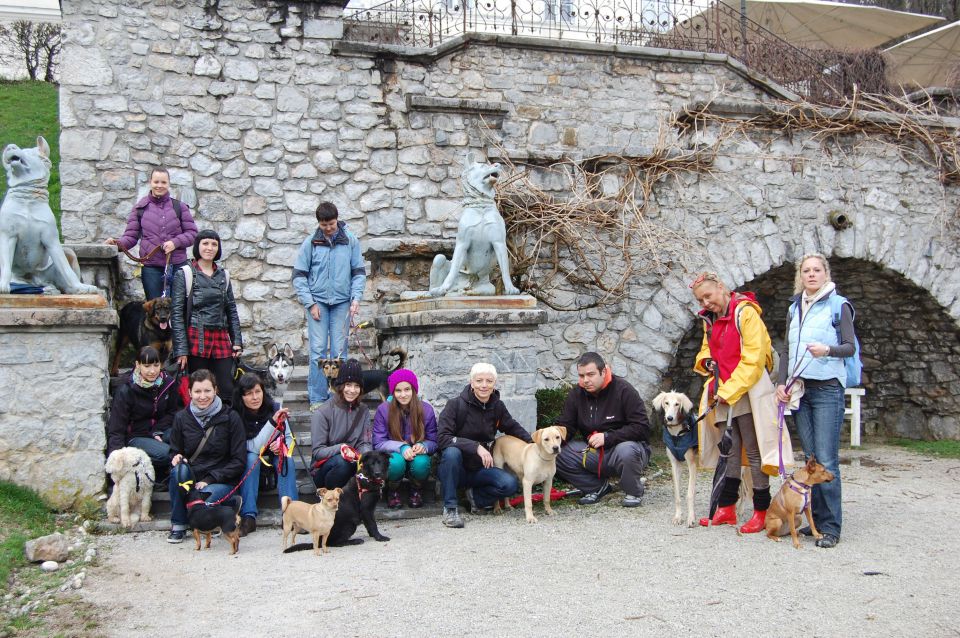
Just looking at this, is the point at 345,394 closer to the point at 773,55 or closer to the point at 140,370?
the point at 140,370

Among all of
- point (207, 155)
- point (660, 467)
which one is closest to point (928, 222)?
point (660, 467)

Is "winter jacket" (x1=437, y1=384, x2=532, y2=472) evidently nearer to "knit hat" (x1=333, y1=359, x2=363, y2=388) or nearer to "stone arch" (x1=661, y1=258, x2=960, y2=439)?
"knit hat" (x1=333, y1=359, x2=363, y2=388)

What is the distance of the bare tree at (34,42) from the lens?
15.1 meters

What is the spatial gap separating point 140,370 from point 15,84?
11084mm

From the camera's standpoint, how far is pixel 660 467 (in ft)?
25.5

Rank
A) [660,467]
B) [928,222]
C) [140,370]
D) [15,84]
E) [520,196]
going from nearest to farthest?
[140,370] < [660,467] < [520,196] < [928,222] < [15,84]

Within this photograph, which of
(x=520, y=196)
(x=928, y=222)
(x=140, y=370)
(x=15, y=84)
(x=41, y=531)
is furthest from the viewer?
(x=15, y=84)

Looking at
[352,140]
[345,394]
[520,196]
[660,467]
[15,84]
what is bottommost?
[660,467]

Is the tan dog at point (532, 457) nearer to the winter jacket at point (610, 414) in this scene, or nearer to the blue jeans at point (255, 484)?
the winter jacket at point (610, 414)

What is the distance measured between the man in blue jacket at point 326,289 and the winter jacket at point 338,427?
940 millimetres

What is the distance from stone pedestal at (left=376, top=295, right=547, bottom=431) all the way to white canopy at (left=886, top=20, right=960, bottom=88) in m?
9.25

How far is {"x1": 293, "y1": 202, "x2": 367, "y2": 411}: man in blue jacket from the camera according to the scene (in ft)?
21.5

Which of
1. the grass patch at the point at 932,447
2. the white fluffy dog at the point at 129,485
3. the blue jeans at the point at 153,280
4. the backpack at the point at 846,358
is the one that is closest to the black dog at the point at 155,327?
the blue jeans at the point at 153,280

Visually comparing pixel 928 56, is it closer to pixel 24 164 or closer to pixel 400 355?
pixel 400 355
